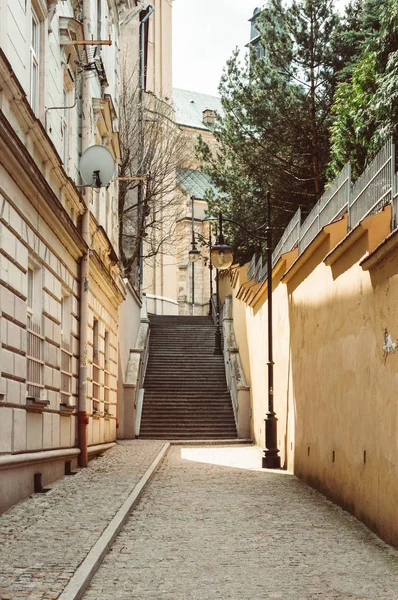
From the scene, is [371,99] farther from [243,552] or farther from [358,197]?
[243,552]

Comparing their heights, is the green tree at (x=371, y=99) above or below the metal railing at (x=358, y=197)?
above

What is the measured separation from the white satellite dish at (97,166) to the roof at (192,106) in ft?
183

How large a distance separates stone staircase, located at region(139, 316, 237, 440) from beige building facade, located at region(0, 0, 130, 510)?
233 inches

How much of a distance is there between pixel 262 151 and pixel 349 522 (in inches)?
923

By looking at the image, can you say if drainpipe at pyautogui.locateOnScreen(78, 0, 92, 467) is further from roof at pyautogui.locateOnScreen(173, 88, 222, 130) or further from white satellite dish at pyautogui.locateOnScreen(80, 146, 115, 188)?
roof at pyautogui.locateOnScreen(173, 88, 222, 130)

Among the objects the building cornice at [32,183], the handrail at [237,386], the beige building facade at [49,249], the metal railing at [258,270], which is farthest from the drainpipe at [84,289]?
the handrail at [237,386]

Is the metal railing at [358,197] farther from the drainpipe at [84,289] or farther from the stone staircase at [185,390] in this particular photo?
the stone staircase at [185,390]

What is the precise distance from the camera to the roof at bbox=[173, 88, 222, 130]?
73.9 metres

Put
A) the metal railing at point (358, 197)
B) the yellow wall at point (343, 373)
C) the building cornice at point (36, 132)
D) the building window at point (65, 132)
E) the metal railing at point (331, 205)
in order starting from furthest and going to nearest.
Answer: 1. the building window at point (65, 132)
2. the metal railing at point (331, 205)
3. the building cornice at point (36, 132)
4. the metal railing at point (358, 197)
5. the yellow wall at point (343, 373)

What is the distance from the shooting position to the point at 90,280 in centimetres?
1902

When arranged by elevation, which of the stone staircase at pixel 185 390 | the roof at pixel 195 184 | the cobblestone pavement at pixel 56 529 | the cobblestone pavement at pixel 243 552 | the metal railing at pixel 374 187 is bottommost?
the cobblestone pavement at pixel 243 552

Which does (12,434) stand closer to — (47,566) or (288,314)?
(47,566)

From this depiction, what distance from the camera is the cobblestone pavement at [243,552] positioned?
7.06 m

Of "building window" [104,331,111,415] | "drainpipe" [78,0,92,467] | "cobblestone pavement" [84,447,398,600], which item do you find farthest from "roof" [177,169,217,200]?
"cobblestone pavement" [84,447,398,600]
